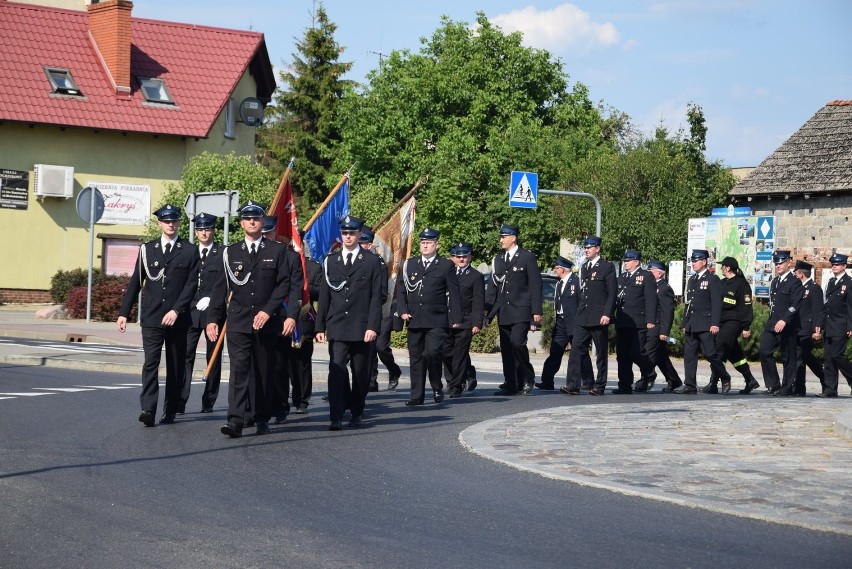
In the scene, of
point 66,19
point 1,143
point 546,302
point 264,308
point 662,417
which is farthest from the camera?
point 66,19

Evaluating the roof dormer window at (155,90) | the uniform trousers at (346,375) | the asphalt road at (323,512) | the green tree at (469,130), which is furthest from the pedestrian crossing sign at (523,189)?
the green tree at (469,130)

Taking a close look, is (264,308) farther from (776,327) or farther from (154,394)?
(776,327)

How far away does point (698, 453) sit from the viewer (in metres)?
10.9

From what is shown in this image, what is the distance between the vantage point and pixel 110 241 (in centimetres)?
4397

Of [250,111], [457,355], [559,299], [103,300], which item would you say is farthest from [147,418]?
[250,111]

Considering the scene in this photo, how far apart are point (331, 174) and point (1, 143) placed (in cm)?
2303

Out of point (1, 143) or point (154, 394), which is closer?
point (154, 394)

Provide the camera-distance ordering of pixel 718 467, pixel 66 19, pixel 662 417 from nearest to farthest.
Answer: pixel 718 467
pixel 662 417
pixel 66 19

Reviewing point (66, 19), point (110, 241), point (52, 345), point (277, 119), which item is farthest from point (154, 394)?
point (277, 119)

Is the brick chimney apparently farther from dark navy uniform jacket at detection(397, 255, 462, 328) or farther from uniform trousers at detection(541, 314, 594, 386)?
dark navy uniform jacket at detection(397, 255, 462, 328)

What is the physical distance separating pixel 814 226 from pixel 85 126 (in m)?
22.6

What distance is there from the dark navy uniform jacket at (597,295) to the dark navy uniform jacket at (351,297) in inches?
202

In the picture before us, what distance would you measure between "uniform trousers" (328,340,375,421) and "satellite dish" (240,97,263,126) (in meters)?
37.0

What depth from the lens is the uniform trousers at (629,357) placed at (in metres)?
18.4
